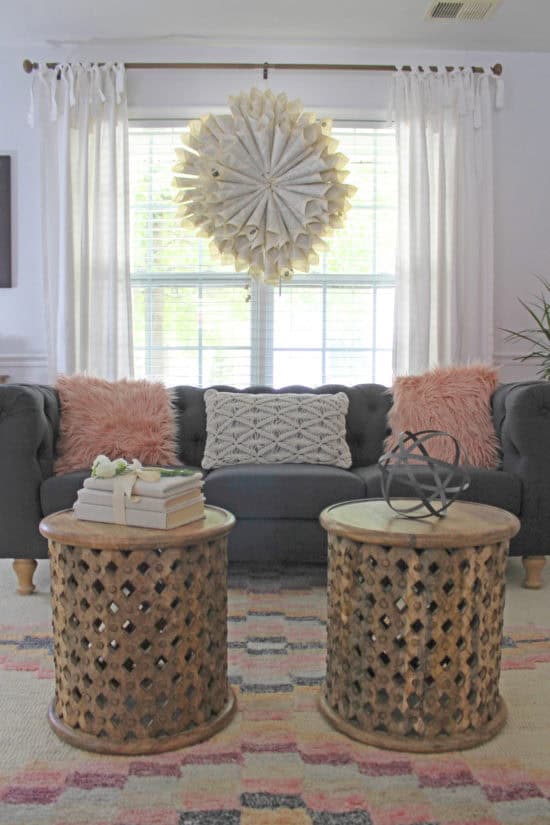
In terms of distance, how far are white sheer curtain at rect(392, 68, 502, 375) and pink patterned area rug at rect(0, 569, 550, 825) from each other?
2634 mm

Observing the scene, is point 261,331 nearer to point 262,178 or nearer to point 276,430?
point 262,178

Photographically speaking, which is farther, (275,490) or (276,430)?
(276,430)

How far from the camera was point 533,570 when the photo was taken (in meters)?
2.96

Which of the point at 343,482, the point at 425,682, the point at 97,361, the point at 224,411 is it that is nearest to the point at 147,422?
the point at 224,411

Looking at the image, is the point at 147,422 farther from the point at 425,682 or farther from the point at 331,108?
the point at 331,108

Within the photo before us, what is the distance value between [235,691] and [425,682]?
0.54 meters

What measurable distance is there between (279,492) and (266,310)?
186cm

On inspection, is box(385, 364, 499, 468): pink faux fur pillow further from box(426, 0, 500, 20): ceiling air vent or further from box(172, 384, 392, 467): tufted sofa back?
box(426, 0, 500, 20): ceiling air vent

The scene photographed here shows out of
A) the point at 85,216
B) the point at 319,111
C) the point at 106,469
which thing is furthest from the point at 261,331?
the point at 106,469

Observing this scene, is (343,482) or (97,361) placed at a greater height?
(97,361)

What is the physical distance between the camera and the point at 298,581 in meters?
3.01

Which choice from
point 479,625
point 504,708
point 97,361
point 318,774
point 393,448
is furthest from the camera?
point 97,361

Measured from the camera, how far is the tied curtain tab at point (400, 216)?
4301mm

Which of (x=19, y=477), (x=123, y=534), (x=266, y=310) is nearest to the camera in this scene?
(x=123, y=534)
